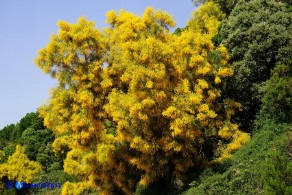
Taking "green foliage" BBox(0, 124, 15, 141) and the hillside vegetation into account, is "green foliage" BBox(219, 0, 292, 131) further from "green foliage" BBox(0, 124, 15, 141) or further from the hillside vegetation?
"green foliage" BBox(0, 124, 15, 141)

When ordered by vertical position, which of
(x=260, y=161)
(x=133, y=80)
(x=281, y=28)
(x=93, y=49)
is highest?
(x=93, y=49)

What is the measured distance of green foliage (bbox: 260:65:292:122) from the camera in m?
17.8

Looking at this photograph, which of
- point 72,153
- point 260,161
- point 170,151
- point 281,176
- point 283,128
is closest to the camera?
point 281,176

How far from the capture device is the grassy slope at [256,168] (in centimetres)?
1246

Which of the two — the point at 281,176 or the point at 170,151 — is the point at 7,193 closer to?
the point at 170,151

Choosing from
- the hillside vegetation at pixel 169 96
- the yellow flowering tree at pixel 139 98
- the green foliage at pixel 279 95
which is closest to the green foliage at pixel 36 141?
the hillside vegetation at pixel 169 96

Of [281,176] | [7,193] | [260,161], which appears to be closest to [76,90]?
[260,161]

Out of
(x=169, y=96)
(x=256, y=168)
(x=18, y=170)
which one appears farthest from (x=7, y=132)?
(x=256, y=168)

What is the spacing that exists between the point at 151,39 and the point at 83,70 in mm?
3800

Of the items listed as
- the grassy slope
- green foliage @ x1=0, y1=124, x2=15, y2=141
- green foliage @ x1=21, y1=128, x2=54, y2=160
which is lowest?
the grassy slope

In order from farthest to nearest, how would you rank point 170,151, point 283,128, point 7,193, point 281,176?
point 7,193 < point 170,151 < point 283,128 < point 281,176

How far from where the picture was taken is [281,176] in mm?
12328

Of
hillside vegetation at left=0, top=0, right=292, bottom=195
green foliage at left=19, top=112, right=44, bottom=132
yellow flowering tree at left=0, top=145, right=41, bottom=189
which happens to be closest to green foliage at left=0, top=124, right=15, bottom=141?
green foliage at left=19, top=112, right=44, bottom=132

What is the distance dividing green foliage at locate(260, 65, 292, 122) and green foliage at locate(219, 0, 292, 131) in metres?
1.00
